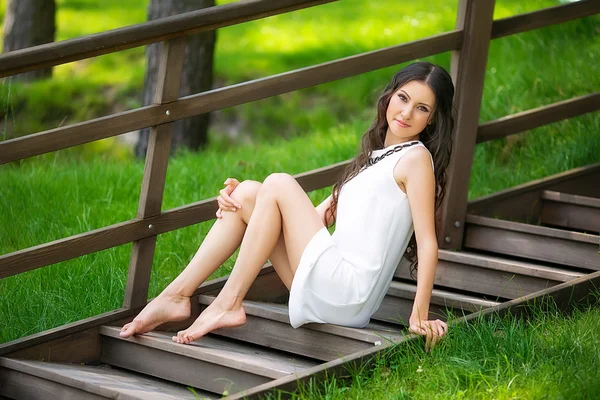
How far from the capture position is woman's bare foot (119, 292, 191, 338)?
358cm

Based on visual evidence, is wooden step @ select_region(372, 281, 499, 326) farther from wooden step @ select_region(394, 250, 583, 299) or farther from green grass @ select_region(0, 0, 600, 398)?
green grass @ select_region(0, 0, 600, 398)

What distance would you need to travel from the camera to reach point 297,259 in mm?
3527

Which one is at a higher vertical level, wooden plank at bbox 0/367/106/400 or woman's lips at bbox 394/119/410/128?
woman's lips at bbox 394/119/410/128

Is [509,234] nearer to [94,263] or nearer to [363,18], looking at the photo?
[94,263]

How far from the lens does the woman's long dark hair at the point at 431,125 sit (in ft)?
11.7

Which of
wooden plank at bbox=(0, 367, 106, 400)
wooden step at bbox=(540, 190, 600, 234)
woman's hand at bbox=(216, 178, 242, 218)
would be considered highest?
wooden step at bbox=(540, 190, 600, 234)

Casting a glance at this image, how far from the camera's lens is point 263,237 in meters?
3.46

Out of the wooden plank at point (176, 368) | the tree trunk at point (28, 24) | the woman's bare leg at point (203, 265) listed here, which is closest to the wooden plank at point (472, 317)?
the wooden plank at point (176, 368)

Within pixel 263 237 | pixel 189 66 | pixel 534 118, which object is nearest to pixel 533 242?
pixel 534 118

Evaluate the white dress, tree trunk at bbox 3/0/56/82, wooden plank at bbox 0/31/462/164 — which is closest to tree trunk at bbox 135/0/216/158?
tree trunk at bbox 3/0/56/82

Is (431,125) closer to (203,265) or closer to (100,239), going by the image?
(203,265)

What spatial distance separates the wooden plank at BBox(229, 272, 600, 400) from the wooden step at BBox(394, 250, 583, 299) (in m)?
0.24

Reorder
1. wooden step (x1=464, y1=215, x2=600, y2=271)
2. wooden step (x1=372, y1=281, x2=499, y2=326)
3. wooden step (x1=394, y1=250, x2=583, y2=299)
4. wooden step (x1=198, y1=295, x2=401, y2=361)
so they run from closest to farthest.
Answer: wooden step (x1=198, y1=295, x2=401, y2=361)
wooden step (x1=372, y1=281, x2=499, y2=326)
wooden step (x1=394, y1=250, x2=583, y2=299)
wooden step (x1=464, y1=215, x2=600, y2=271)

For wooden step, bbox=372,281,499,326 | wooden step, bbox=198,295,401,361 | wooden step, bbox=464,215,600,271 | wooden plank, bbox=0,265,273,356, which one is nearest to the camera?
wooden step, bbox=198,295,401,361
